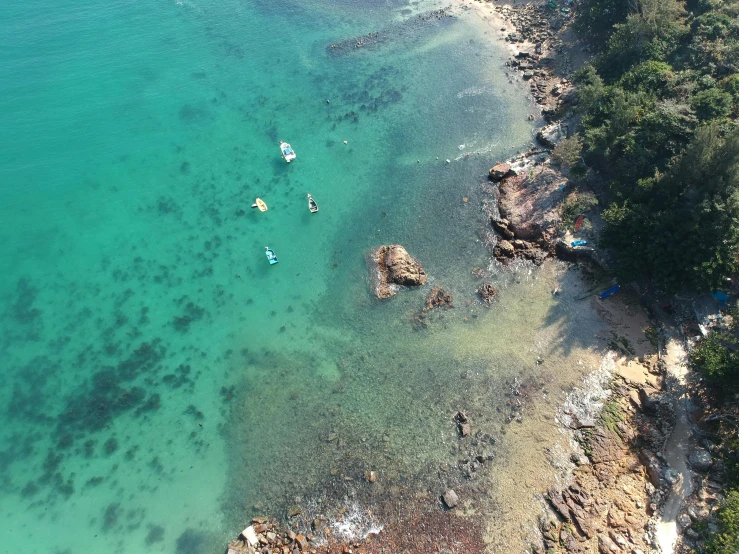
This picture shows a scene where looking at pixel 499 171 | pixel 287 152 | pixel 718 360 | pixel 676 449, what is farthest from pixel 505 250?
pixel 287 152

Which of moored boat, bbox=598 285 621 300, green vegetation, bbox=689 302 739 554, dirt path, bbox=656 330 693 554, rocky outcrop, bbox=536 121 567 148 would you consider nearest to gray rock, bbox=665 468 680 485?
dirt path, bbox=656 330 693 554

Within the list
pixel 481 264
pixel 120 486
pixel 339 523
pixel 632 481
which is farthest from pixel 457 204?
pixel 120 486

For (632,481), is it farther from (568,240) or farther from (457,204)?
(457,204)

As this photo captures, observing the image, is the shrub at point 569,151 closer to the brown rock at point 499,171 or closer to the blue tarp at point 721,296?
the brown rock at point 499,171

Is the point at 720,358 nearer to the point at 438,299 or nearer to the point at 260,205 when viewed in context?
the point at 438,299

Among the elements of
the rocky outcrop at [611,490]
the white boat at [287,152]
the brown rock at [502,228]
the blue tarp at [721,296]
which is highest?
the white boat at [287,152]

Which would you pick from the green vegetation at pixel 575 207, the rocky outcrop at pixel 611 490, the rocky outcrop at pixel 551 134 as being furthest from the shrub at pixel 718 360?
the rocky outcrop at pixel 551 134
